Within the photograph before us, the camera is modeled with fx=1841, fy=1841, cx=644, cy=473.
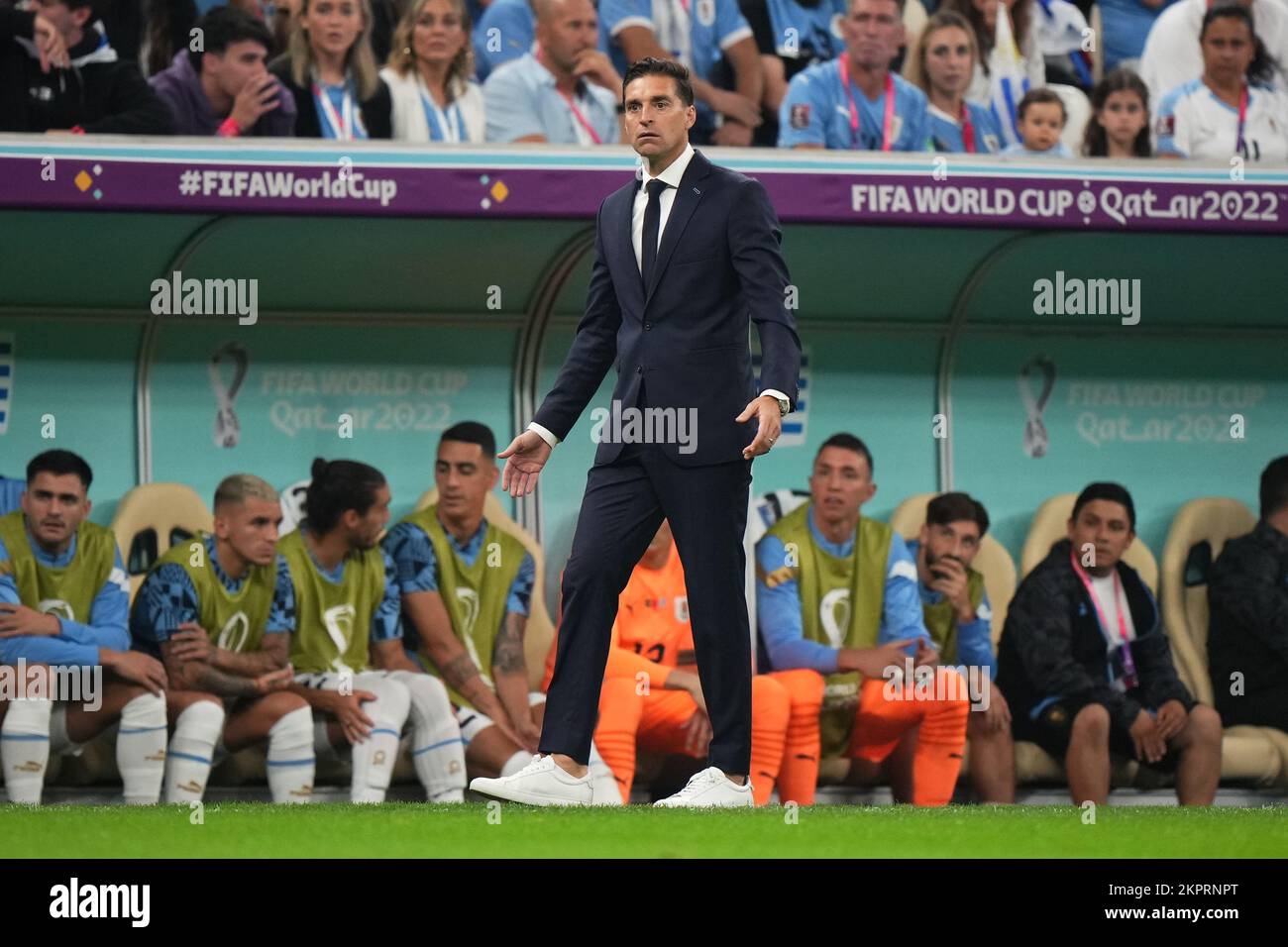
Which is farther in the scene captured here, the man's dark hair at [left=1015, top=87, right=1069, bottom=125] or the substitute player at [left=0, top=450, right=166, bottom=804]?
the man's dark hair at [left=1015, top=87, right=1069, bottom=125]

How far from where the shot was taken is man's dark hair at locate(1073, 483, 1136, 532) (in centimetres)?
746

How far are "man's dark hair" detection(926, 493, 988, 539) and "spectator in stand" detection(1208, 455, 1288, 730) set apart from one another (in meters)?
1.00

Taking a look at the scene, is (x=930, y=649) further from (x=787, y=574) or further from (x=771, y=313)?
(x=771, y=313)

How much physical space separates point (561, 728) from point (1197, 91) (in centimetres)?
518

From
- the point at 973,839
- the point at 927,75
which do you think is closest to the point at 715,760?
the point at 973,839

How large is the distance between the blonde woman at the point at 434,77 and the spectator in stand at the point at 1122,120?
2627mm

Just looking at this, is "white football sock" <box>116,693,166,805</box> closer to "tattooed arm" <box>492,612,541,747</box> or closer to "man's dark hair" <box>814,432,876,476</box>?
"tattooed arm" <box>492,612,541,747</box>

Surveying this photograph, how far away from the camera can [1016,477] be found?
7926 mm

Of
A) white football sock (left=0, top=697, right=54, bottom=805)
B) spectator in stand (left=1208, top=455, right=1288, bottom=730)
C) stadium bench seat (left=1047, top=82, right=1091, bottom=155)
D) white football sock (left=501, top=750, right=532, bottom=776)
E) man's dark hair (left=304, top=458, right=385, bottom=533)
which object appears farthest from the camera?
stadium bench seat (left=1047, top=82, right=1091, bottom=155)

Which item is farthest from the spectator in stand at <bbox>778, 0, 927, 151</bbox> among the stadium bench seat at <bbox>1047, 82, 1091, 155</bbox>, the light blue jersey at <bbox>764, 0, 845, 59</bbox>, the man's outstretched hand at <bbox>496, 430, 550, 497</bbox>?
the man's outstretched hand at <bbox>496, 430, 550, 497</bbox>

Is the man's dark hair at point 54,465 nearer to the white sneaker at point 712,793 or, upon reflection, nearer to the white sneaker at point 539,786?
the white sneaker at point 539,786

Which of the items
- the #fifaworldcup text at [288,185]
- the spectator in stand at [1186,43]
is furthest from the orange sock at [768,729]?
the spectator in stand at [1186,43]

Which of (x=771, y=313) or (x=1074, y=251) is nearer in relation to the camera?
(x=771, y=313)

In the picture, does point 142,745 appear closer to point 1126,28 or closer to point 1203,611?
point 1203,611
